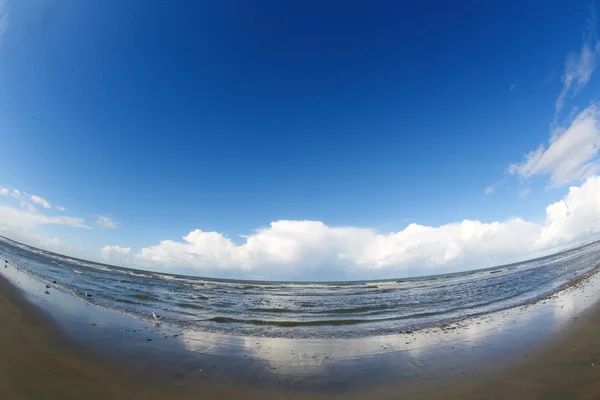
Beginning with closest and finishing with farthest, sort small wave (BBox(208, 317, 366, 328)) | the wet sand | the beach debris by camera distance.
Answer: the wet sand
the beach debris
small wave (BBox(208, 317, 366, 328))

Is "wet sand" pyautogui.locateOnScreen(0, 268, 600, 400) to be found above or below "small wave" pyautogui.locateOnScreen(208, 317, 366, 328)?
above

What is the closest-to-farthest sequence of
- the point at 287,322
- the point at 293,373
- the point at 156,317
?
the point at 293,373 → the point at 156,317 → the point at 287,322

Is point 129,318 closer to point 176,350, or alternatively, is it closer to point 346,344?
point 176,350

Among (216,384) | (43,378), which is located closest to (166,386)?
(216,384)

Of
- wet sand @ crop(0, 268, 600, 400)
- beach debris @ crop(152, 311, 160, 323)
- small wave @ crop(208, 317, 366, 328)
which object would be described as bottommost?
small wave @ crop(208, 317, 366, 328)

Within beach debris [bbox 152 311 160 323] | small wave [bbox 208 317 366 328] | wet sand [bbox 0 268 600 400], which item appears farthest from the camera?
small wave [bbox 208 317 366 328]

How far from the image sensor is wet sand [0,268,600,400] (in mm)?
7344

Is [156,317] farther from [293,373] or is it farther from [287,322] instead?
[293,373]

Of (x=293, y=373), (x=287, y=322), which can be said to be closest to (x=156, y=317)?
(x=287, y=322)

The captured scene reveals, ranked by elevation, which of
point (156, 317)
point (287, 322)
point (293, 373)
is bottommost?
point (287, 322)

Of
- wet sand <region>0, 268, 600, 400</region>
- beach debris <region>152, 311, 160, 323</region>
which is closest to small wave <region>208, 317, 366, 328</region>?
beach debris <region>152, 311, 160, 323</region>

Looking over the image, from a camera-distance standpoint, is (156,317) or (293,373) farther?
(156,317)

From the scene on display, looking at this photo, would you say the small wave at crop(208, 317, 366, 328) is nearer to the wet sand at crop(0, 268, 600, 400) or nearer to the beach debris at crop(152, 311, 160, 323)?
the beach debris at crop(152, 311, 160, 323)

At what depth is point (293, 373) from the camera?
9453mm
